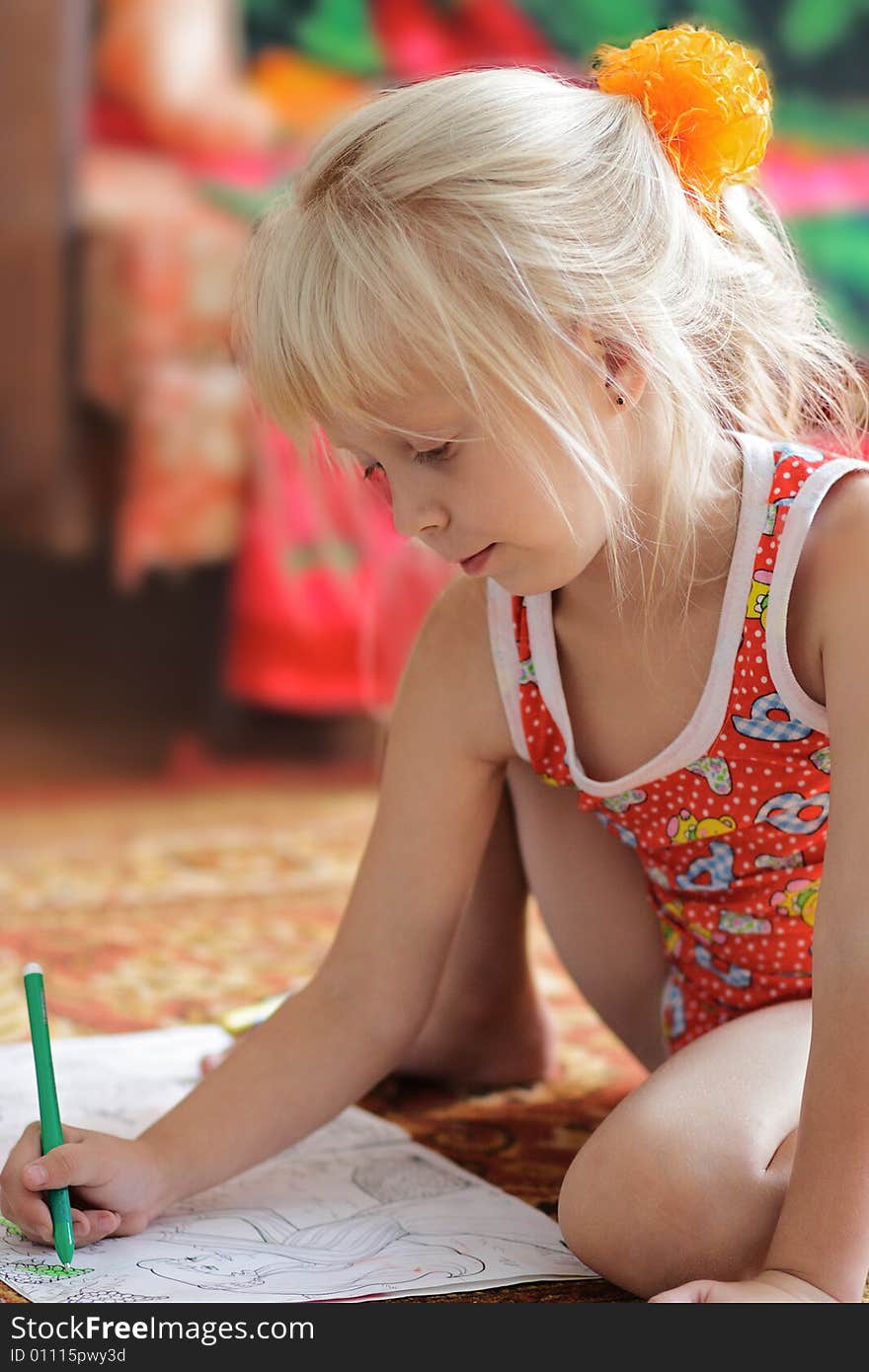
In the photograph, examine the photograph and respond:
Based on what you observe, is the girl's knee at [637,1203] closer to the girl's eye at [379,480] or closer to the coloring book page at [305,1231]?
the coloring book page at [305,1231]

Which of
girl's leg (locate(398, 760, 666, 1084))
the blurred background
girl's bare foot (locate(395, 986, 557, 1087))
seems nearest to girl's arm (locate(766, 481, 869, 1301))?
girl's leg (locate(398, 760, 666, 1084))

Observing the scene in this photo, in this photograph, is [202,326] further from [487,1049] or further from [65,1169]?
[65,1169]

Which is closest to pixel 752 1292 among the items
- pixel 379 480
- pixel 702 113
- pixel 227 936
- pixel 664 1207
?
pixel 664 1207

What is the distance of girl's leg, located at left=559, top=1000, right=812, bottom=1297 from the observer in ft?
2.11

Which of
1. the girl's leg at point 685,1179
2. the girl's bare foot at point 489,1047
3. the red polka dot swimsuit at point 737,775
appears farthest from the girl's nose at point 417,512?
the girl's bare foot at point 489,1047

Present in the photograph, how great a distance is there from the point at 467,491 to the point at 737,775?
0.19m

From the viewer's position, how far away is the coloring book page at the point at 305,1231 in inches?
26.1

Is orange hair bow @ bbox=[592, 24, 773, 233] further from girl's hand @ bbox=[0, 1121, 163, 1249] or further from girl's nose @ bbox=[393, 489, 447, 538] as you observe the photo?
girl's hand @ bbox=[0, 1121, 163, 1249]

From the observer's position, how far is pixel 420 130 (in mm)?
651

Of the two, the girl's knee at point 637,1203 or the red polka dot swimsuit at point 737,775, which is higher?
the red polka dot swimsuit at point 737,775

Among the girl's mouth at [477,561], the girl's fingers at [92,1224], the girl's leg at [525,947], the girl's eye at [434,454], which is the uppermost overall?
the girl's eye at [434,454]

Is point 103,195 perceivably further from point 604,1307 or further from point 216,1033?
point 604,1307

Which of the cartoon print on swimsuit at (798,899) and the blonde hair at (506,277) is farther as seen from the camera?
the cartoon print on swimsuit at (798,899)

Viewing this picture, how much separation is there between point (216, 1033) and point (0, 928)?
0.34 m
